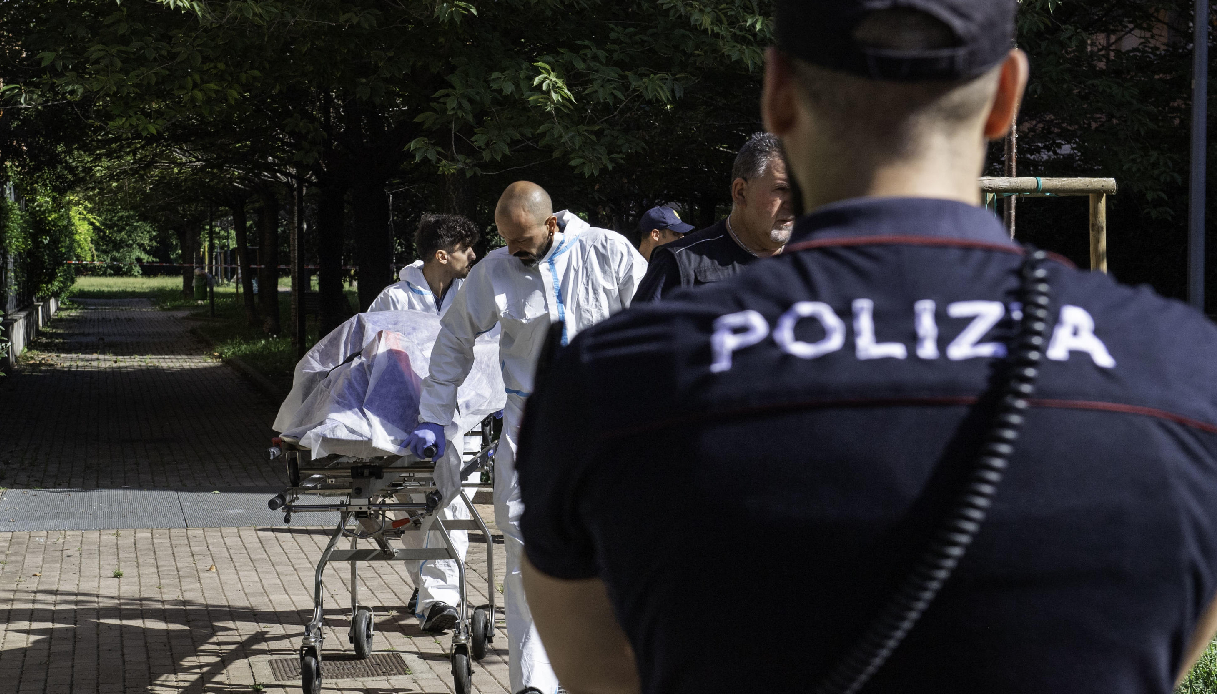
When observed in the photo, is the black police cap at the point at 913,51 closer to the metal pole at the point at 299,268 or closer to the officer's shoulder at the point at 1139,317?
the officer's shoulder at the point at 1139,317

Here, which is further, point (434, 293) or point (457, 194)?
point (457, 194)

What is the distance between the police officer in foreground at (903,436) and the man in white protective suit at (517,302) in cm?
380

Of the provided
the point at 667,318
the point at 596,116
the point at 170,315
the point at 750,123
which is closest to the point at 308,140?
the point at 750,123

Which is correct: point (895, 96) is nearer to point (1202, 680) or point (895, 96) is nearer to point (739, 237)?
point (739, 237)

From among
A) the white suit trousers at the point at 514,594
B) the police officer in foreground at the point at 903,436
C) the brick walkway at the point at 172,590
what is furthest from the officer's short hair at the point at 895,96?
the brick walkway at the point at 172,590

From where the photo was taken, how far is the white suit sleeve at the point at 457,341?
504 centimetres

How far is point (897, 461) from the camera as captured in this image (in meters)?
1.13

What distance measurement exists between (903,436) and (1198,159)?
12392 mm

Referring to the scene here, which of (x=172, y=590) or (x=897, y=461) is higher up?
(x=897, y=461)

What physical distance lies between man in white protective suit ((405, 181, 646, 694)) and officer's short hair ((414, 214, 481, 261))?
72.9 inches

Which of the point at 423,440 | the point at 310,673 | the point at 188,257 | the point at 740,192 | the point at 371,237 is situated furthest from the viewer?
the point at 188,257

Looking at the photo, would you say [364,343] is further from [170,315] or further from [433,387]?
[170,315]

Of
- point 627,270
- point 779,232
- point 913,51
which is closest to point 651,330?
point 913,51

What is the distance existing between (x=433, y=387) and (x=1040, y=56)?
9.01 m
